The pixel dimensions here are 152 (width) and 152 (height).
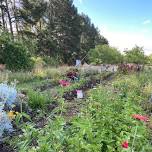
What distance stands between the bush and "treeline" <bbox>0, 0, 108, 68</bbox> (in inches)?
619

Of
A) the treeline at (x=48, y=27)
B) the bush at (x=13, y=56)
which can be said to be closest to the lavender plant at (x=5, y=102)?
the bush at (x=13, y=56)

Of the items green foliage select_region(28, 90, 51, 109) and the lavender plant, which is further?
green foliage select_region(28, 90, 51, 109)

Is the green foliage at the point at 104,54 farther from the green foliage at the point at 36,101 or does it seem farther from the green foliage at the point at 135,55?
the green foliage at the point at 36,101

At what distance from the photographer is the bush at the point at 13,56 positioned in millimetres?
17594

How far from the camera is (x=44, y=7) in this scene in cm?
3609

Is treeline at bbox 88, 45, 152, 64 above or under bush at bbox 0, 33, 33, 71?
under

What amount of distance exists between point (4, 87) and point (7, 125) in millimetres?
1114

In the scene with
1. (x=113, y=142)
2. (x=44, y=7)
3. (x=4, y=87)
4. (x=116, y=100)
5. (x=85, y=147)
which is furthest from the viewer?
(x=44, y=7)

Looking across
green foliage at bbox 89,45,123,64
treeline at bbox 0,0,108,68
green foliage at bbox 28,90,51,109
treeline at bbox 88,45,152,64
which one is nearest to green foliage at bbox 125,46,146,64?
treeline at bbox 88,45,152,64

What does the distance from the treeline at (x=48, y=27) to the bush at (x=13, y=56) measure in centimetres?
1573

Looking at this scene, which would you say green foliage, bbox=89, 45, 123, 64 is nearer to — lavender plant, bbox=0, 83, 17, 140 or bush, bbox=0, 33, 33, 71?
bush, bbox=0, 33, 33, 71

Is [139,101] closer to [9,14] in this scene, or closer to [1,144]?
[1,144]

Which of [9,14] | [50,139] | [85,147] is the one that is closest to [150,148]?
[85,147]

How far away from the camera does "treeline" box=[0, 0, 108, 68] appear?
3444 cm
